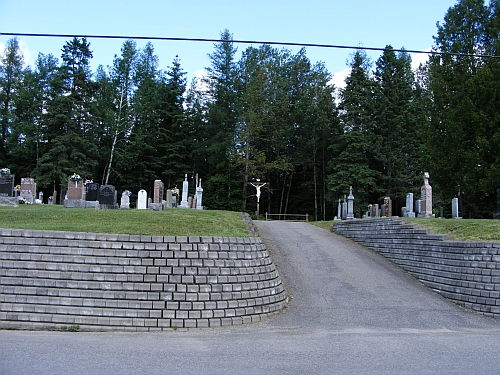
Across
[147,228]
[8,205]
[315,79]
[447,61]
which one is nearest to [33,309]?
[147,228]

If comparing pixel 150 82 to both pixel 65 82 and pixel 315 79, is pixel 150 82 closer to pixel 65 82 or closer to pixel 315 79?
pixel 65 82

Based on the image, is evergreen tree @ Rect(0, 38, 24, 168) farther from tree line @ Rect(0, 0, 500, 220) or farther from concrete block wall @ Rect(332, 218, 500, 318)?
concrete block wall @ Rect(332, 218, 500, 318)

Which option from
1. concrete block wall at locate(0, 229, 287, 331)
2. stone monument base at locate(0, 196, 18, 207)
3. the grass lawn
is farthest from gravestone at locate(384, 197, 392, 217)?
stone monument base at locate(0, 196, 18, 207)

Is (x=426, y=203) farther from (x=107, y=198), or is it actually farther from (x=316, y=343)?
(x=316, y=343)

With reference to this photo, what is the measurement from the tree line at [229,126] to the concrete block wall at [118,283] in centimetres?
3022

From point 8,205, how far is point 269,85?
30.2 meters

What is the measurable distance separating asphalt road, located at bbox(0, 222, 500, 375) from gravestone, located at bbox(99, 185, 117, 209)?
8.78 m

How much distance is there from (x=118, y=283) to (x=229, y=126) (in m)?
36.4

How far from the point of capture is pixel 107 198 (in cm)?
1856

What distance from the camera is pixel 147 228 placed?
36.3ft

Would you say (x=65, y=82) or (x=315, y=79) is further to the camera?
(x=315, y=79)

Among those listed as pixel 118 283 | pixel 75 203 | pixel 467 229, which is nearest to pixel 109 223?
pixel 118 283

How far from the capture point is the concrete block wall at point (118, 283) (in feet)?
28.1

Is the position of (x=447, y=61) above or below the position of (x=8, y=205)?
above
